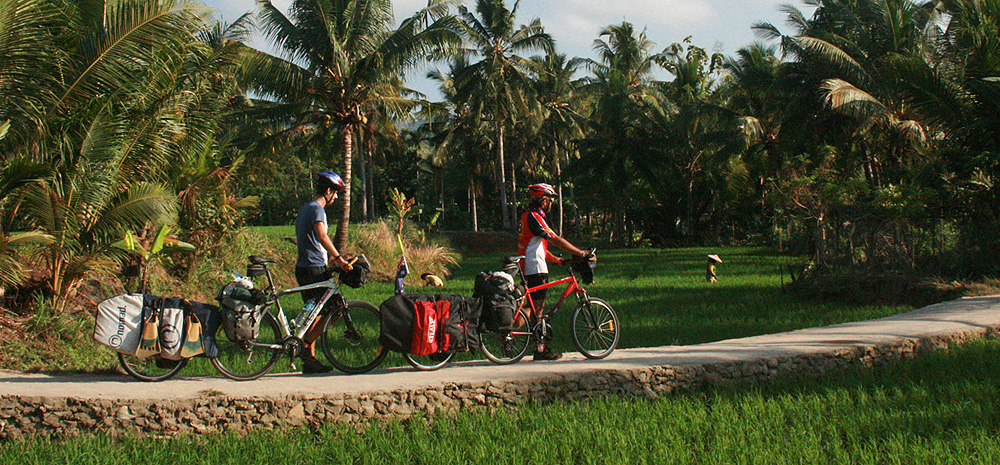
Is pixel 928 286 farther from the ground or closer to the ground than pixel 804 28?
closer to the ground

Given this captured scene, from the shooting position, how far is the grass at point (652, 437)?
4422 millimetres

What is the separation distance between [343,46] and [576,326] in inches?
602

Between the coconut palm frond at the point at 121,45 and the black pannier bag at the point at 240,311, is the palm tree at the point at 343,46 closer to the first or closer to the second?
the coconut palm frond at the point at 121,45

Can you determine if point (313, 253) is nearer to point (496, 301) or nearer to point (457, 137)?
point (496, 301)

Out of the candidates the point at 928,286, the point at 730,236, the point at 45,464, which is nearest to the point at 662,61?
the point at 730,236

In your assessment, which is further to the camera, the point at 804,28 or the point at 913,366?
the point at 804,28

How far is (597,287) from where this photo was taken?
16.9 meters

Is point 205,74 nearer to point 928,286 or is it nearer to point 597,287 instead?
point 597,287

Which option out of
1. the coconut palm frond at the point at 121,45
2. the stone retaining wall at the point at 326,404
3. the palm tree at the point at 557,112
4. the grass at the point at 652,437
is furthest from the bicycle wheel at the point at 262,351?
the palm tree at the point at 557,112

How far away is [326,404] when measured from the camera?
17.0 feet

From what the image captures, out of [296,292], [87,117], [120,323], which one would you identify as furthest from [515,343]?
[87,117]

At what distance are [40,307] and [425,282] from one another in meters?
13.1

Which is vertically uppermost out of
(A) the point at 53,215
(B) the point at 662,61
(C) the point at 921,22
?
(B) the point at 662,61

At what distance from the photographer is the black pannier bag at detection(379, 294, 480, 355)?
6234 millimetres
